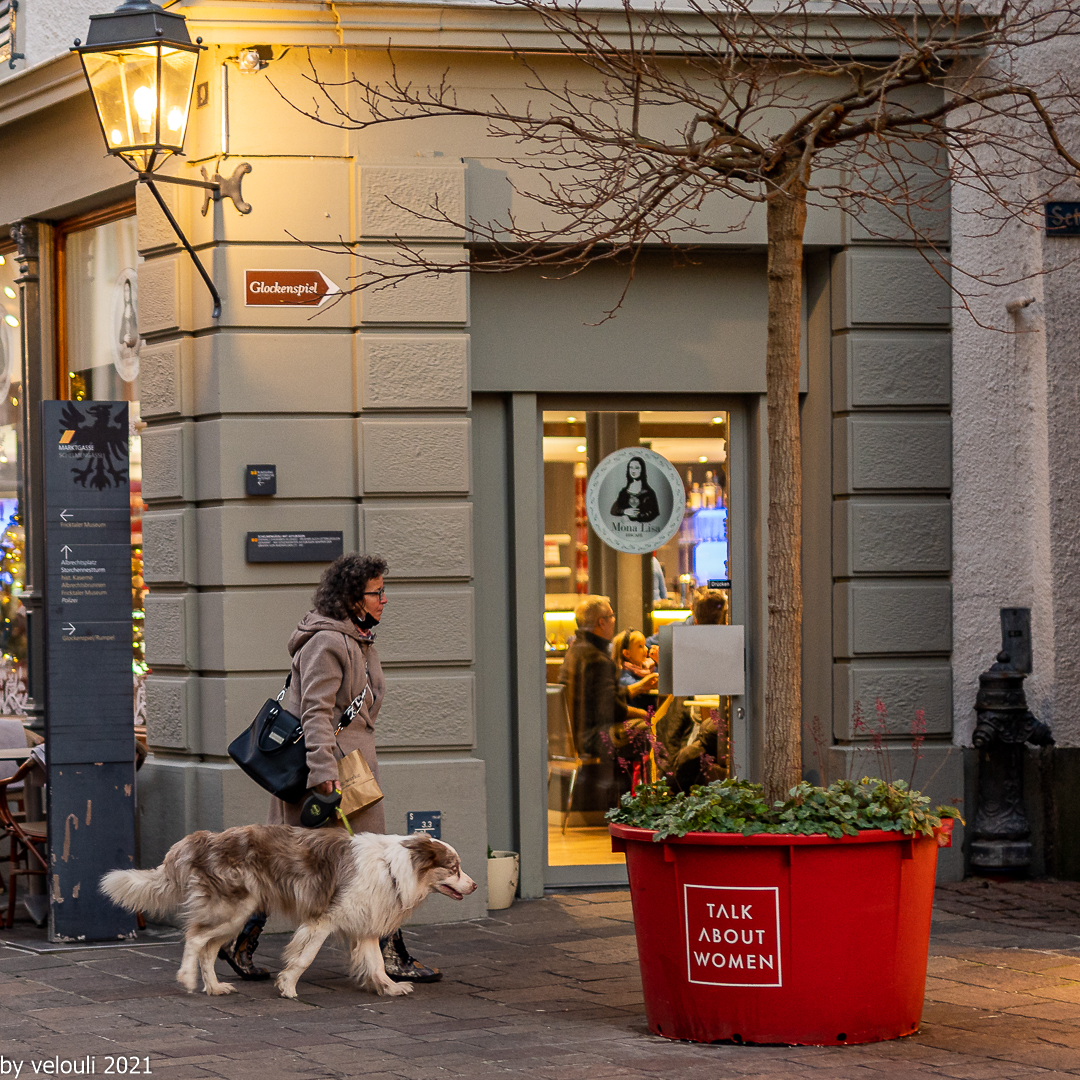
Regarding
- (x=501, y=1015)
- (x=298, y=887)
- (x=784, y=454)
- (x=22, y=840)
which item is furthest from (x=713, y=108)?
(x=22, y=840)

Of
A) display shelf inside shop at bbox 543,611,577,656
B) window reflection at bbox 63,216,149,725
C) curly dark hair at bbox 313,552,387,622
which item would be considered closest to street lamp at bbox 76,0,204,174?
window reflection at bbox 63,216,149,725

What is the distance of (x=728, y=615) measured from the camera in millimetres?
9188


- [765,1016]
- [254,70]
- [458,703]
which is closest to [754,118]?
[254,70]

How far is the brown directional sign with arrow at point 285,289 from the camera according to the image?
8.27 meters

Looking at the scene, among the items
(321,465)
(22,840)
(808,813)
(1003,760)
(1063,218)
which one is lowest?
(22,840)

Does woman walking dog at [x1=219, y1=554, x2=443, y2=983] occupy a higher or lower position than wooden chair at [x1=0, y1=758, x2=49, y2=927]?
higher

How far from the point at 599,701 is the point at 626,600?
62cm

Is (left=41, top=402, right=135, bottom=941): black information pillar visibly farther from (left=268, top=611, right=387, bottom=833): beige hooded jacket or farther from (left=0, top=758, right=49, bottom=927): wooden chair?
(left=268, top=611, right=387, bottom=833): beige hooded jacket

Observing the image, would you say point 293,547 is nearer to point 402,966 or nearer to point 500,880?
point 500,880

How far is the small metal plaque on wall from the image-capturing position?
828cm

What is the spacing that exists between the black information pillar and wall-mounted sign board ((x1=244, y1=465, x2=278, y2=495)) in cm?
64

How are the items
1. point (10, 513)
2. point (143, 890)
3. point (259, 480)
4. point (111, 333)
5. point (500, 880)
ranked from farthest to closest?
point (10, 513), point (111, 333), point (500, 880), point (259, 480), point (143, 890)

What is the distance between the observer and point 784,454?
5.99m

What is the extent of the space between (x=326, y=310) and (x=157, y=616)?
1.98 metres
